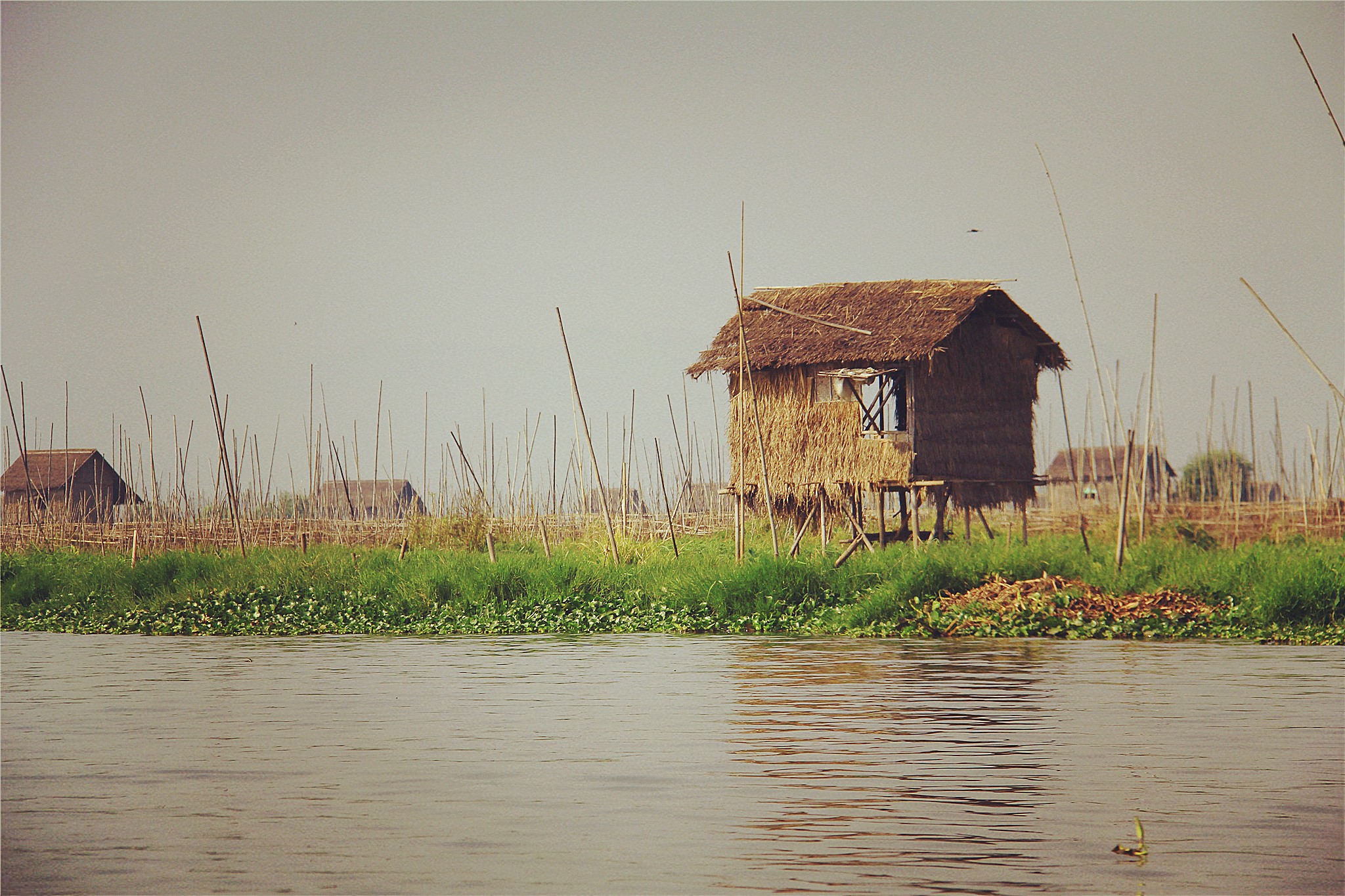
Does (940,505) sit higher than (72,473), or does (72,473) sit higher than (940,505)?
(72,473)

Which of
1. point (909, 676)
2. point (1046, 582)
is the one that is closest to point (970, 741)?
point (909, 676)

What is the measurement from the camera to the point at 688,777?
6.14 metres

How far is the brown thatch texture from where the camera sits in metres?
18.6

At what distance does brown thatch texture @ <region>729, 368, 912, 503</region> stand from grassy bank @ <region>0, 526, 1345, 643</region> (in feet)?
4.58

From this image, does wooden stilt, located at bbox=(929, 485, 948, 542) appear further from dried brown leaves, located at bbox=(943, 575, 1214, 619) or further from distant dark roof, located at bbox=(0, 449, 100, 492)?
distant dark roof, located at bbox=(0, 449, 100, 492)

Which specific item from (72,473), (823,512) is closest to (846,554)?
(823,512)

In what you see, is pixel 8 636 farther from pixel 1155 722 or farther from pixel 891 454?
pixel 1155 722

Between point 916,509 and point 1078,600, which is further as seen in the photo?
point 916,509

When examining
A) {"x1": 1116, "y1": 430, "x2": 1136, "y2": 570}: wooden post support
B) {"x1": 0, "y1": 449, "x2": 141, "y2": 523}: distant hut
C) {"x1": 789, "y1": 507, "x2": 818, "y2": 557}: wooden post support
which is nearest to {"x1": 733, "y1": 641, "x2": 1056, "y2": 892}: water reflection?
{"x1": 1116, "y1": 430, "x2": 1136, "y2": 570}: wooden post support

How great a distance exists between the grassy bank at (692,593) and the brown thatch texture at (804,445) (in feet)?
4.58

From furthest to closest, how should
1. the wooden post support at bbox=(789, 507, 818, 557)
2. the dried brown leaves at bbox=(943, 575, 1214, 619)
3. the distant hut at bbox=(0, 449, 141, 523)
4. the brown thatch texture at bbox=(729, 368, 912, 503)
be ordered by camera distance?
the distant hut at bbox=(0, 449, 141, 523) < the brown thatch texture at bbox=(729, 368, 912, 503) < the wooden post support at bbox=(789, 507, 818, 557) < the dried brown leaves at bbox=(943, 575, 1214, 619)

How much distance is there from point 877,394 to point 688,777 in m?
13.6

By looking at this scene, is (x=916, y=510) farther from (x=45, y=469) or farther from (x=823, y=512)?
(x=45, y=469)

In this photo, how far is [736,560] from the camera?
50.5 ft
